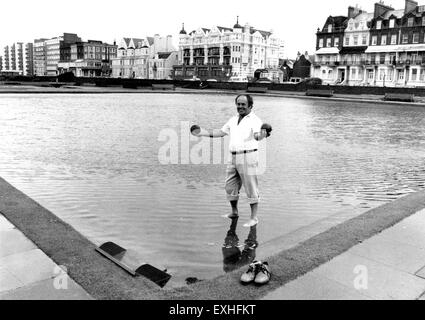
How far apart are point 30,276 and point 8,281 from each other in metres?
0.23

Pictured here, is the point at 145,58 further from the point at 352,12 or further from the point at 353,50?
the point at 353,50

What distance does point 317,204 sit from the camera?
901 centimetres

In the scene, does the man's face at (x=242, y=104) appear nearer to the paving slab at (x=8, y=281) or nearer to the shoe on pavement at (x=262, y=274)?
the shoe on pavement at (x=262, y=274)

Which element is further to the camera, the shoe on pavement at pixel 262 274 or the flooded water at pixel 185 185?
the flooded water at pixel 185 185

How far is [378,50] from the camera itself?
260ft

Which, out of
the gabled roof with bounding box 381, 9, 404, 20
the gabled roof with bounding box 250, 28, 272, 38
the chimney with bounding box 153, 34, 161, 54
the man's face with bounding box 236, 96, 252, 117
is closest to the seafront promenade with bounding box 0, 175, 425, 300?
the man's face with bounding box 236, 96, 252, 117

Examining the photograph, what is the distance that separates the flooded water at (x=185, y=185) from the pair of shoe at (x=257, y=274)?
2.79ft

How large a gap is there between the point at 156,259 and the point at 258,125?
2.65 m

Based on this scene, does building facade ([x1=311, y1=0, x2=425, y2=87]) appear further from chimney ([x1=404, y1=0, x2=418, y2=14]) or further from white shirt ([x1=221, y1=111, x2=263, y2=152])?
white shirt ([x1=221, y1=111, x2=263, y2=152])

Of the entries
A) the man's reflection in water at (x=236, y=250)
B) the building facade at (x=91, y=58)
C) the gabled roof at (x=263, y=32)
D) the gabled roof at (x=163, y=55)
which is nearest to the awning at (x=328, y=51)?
the gabled roof at (x=263, y=32)

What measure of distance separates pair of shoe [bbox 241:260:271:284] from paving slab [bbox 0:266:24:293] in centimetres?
249

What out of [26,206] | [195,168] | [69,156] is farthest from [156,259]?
[69,156]

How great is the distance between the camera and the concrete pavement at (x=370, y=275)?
4551mm
